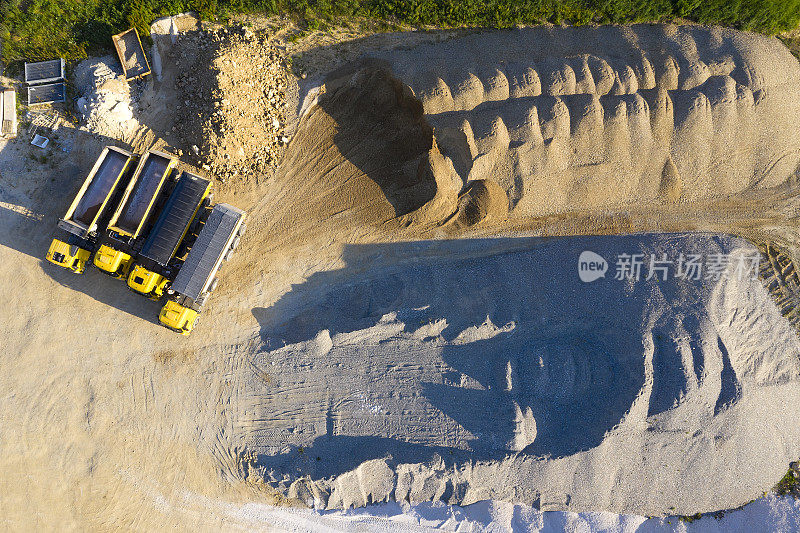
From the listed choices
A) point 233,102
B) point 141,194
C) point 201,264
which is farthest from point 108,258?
point 233,102

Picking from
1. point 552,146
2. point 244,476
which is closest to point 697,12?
point 552,146

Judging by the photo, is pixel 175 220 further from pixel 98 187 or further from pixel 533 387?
pixel 533 387

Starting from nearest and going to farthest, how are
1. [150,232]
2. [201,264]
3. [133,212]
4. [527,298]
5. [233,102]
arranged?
[201,264]
[133,212]
[150,232]
[233,102]
[527,298]

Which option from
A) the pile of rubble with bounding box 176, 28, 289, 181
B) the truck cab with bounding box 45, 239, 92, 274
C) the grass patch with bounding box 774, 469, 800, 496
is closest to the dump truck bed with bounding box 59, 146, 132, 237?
the truck cab with bounding box 45, 239, 92, 274

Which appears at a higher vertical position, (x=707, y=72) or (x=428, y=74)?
(x=707, y=72)

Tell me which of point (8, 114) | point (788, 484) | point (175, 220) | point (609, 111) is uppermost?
point (609, 111)

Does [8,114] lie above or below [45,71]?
below

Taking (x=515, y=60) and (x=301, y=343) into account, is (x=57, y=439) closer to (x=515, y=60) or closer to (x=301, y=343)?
(x=301, y=343)
